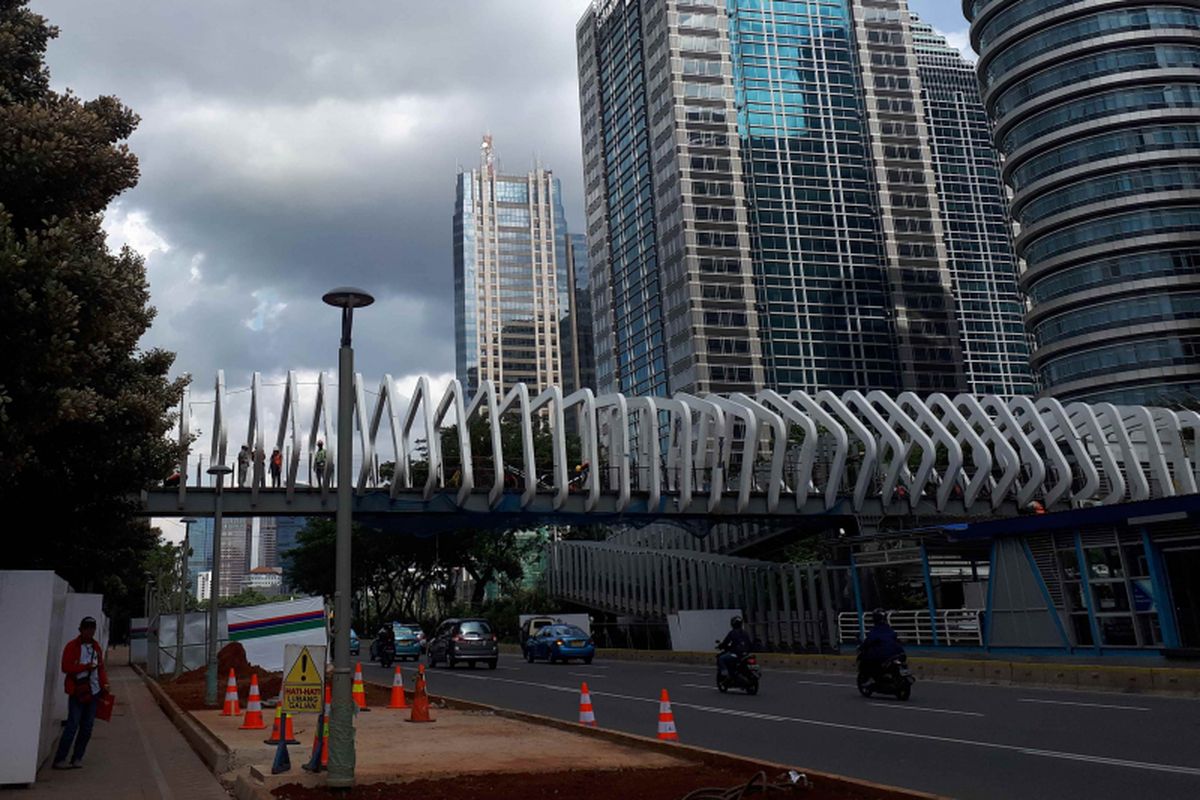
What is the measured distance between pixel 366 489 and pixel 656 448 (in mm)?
12360

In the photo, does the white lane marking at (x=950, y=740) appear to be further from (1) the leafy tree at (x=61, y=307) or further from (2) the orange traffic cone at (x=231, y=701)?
(1) the leafy tree at (x=61, y=307)

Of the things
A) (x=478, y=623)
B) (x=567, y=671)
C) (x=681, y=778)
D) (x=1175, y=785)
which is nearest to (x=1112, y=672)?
(x=1175, y=785)

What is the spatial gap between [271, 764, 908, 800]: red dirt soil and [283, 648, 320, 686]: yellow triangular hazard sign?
5.48ft

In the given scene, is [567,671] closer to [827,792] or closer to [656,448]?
[656,448]

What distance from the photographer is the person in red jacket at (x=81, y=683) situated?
11.5 metres

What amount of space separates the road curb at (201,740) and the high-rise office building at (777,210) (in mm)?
73162

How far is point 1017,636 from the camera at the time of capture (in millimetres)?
24562

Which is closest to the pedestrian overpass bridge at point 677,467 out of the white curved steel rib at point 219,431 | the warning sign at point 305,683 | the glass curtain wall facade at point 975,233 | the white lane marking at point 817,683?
the white curved steel rib at point 219,431

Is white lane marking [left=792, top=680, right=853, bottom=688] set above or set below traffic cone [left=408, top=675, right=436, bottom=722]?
below

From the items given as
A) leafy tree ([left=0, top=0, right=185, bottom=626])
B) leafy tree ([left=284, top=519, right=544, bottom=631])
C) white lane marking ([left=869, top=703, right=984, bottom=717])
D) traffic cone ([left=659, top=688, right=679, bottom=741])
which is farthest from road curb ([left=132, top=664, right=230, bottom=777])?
leafy tree ([left=284, top=519, right=544, bottom=631])

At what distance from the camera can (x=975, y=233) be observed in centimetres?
11294

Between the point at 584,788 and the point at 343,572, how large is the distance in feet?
11.0

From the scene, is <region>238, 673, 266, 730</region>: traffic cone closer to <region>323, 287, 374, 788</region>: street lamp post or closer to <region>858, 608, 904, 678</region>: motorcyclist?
<region>323, 287, 374, 788</region>: street lamp post

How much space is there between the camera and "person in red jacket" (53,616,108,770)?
11.5 meters
